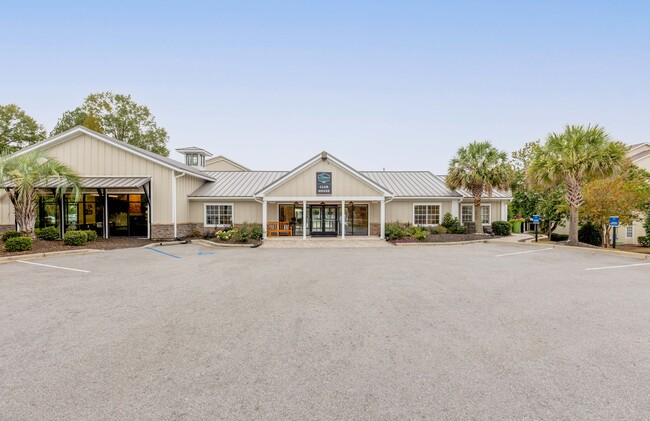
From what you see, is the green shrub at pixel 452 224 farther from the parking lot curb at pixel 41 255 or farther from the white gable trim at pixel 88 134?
the parking lot curb at pixel 41 255

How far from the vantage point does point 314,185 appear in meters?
19.5

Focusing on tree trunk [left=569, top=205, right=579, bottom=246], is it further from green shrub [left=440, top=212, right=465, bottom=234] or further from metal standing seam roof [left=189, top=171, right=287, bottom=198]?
metal standing seam roof [left=189, top=171, right=287, bottom=198]

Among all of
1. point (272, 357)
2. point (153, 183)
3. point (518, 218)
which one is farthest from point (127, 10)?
point (518, 218)

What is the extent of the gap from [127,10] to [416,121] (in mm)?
21194

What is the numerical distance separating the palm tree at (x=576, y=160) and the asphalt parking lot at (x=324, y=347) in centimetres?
888

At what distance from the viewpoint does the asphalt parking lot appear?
9.48 feet

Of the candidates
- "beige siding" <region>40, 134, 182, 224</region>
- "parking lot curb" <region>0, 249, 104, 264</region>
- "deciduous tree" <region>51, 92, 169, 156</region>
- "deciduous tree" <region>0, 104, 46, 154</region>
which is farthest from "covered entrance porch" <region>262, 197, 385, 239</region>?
"deciduous tree" <region>0, 104, 46, 154</region>

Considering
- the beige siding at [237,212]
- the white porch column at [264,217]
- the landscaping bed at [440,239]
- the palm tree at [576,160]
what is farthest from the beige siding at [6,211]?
the palm tree at [576,160]

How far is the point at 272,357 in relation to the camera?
384cm

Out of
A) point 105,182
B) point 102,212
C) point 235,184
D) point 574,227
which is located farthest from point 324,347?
point 102,212

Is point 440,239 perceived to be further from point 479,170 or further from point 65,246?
point 65,246

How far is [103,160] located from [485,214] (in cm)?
2555

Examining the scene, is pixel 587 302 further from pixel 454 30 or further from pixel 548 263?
pixel 454 30

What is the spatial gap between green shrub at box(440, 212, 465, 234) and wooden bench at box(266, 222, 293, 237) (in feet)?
35.0
